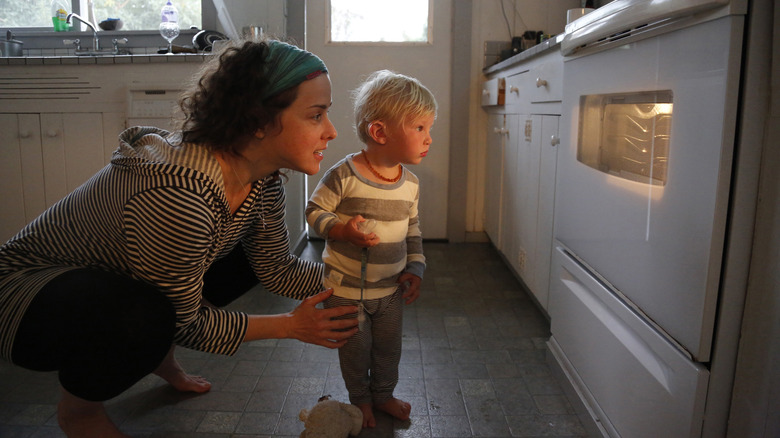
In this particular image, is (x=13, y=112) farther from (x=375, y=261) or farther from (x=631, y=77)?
(x=631, y=77)

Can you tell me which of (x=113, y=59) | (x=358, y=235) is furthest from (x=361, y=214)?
(x=113, y=59)

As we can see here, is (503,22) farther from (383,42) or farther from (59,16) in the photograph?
(59,16)

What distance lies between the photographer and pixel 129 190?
103cm

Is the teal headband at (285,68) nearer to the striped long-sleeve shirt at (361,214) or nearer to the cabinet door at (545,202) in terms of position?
the striped long-sleeve shirt at (361,214)

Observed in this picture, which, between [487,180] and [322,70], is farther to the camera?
[487,180]

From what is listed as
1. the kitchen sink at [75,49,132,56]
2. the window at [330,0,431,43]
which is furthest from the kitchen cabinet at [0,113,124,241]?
the window at [330,0,431,43]

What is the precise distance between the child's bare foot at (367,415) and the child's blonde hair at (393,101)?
26.7 inches

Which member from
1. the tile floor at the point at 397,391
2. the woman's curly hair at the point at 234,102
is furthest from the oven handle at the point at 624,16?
the tile floor at the point at 397,391

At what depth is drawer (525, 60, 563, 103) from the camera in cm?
182

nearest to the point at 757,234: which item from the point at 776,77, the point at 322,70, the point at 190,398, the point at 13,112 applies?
the point at 776,77

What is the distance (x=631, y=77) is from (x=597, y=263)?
0.43 meters

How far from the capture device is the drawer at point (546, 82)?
182 cm

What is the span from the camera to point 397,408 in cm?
145

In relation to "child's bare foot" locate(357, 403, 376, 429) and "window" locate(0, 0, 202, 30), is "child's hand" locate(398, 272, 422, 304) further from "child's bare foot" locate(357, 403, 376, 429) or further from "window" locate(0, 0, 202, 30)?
"window" locate(0, 0, 202, 30)
